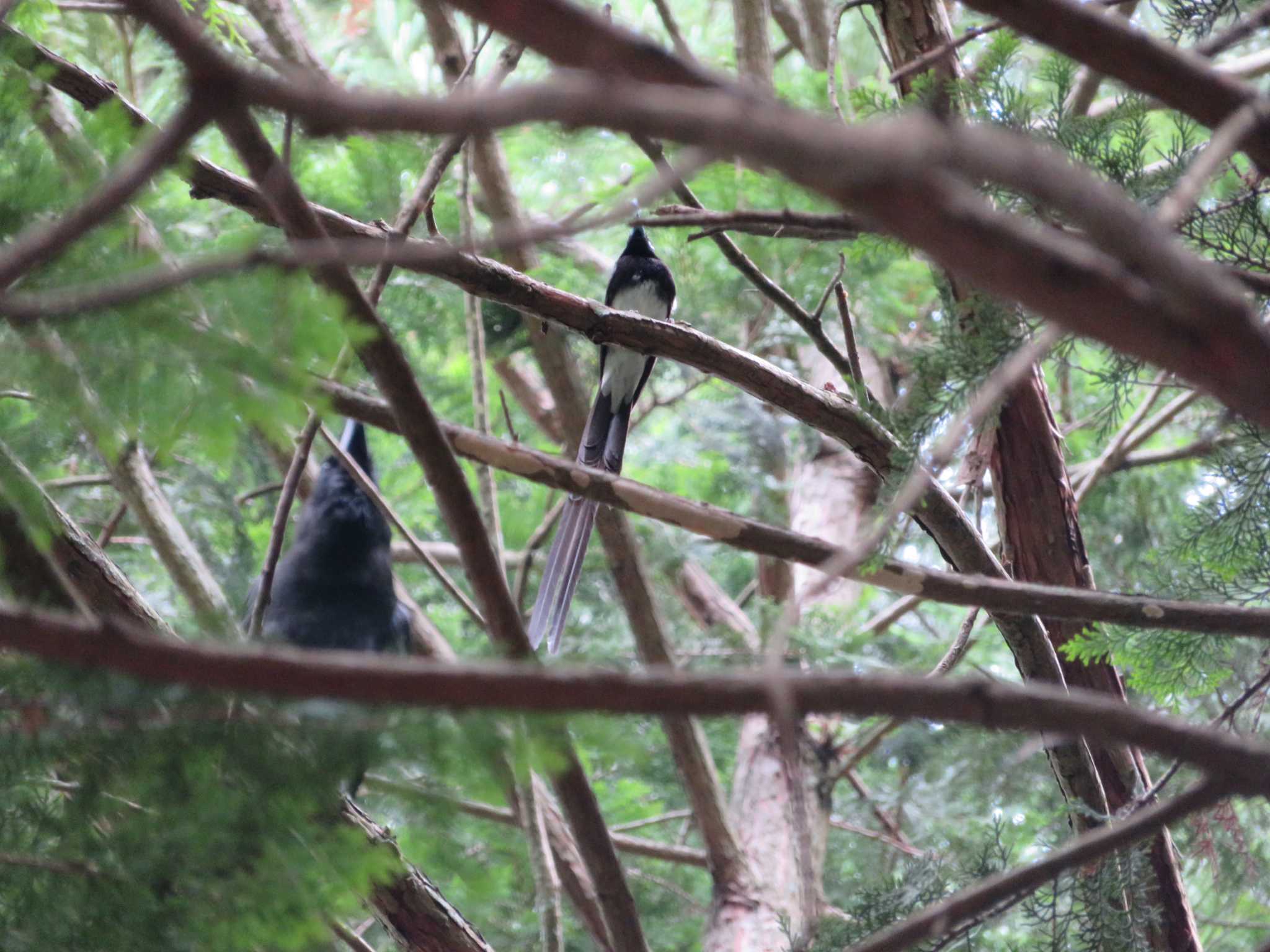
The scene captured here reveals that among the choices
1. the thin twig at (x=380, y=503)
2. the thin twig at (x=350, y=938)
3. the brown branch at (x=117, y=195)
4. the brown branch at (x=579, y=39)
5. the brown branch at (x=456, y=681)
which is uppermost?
A: the thin twig at (x=380, y=503)

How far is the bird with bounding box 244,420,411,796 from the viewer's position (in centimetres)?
266

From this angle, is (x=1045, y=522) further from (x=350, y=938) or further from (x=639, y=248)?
(x=639, y=248)

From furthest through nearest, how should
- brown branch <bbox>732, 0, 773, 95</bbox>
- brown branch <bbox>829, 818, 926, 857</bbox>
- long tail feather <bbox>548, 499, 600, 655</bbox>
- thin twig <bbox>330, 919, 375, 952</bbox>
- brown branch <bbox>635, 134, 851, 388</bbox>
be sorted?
brown branch <bbox>829, 818, 926, 857</bbox>
brown branch <bbox>732, 0, 773, 95</bbox>
long tail feather <bbox>548, 499, 600, 655</bbox>
brown branch <bbox>635, 134, 851, 388</bbox>
thin twig <bbox>330, 919, 375, 952</bbox>

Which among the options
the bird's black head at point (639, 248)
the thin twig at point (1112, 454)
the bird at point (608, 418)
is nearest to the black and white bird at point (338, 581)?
the bird at point (608, 418)

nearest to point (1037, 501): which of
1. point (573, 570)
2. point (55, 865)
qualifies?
point (573, 570)

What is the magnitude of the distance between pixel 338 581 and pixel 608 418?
39.5 inches

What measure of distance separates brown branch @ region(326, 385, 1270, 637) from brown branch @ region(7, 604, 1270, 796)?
80 centimetres

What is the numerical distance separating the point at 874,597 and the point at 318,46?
3.63 meters

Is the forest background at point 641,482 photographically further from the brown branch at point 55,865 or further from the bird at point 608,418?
the bird at point 608,418

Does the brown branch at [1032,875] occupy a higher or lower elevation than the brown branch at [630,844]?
lower

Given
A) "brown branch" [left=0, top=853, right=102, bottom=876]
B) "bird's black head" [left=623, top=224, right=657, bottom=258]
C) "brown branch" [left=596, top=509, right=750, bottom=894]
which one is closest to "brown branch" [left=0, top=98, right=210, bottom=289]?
"brown branch" [left=0, top=853, right=102, bottom=876]

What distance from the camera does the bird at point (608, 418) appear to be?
8.33 feet

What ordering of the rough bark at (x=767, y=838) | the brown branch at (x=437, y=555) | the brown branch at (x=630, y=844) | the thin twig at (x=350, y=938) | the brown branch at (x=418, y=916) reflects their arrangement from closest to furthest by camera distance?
the thin twig at (x=350, y=938) < the brown branch at (x=418, y=916) < the brown branch at (x=630, y=844) < the rough bark at (x=767, y=838) < the brown branch at (x=437, y=555)

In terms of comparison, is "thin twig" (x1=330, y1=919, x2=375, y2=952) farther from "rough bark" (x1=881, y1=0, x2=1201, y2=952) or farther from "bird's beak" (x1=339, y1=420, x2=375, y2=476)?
"bird's beak" (x1=339, y1=420, x2=375, y2=476)
